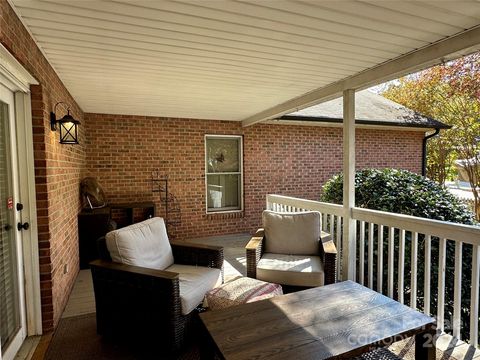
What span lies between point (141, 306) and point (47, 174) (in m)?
1.42

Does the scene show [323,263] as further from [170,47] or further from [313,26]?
[170,47]

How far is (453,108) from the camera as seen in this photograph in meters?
7.88

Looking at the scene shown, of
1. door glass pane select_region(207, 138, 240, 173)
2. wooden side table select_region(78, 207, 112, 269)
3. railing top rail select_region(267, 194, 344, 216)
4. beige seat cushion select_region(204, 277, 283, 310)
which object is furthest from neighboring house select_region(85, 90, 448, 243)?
beige seat cushion select_region(204, 277, 283, 310)

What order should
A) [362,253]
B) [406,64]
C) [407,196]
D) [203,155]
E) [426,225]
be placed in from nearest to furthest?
[426,225] → [406,64] → [362,253] → [407,196] → [203,155]

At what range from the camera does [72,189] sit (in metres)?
3.89

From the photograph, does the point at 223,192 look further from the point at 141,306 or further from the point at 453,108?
the point at 453,108

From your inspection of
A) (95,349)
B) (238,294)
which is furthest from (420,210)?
(95,349)

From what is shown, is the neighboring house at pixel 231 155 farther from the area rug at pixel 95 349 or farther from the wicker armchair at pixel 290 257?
the area rug at pixel 95 349

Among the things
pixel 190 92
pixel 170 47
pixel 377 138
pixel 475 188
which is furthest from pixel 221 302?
pixel 475 188

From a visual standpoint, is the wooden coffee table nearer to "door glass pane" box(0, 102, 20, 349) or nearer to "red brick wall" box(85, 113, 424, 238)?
"door glass pane" box(0, 102, 20, 349)

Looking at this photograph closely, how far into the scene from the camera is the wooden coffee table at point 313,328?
148 cm

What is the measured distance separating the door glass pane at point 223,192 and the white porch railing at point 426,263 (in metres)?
2.43

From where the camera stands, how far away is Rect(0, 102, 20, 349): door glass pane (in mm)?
2100

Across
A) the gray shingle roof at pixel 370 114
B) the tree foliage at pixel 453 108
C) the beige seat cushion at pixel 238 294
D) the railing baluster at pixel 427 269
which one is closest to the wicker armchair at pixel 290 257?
the beige seat cushion at pixel 238 294
